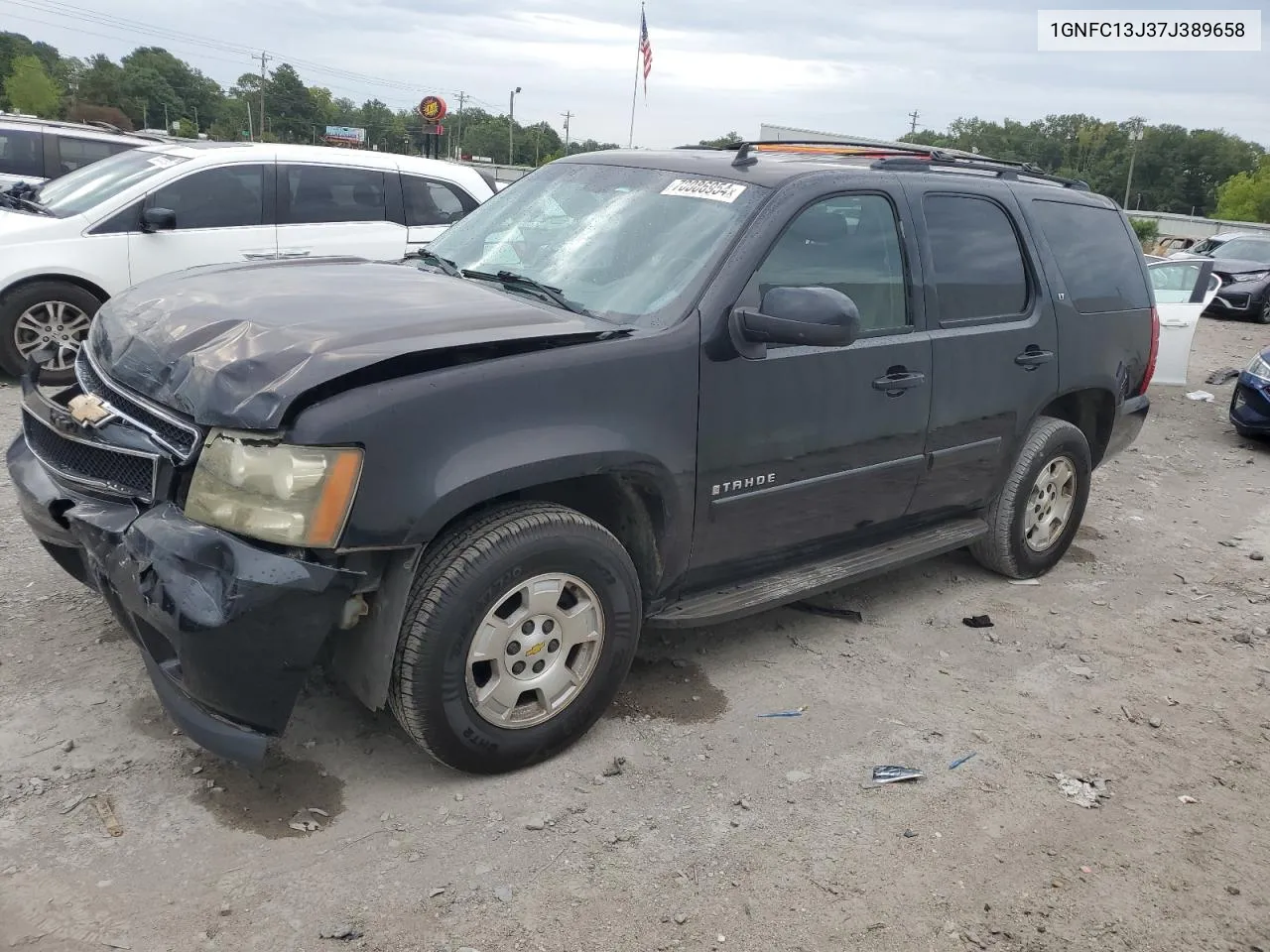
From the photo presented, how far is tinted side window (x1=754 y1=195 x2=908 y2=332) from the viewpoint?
3.64 meters

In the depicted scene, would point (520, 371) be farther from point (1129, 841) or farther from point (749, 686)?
point (1129, 841)

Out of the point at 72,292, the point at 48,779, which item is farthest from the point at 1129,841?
the point at 72,292

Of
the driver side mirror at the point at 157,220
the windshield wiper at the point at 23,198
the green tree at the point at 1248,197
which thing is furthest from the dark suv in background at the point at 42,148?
the green tree at the point at 1248,197

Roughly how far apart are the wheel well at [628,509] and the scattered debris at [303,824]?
1.16 m

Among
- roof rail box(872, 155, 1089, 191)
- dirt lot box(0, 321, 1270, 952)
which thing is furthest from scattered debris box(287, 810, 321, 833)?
roof rail box(872, 155, 1089, 191)

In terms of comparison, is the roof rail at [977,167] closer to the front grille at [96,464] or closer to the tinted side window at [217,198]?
the front grille at [96,464]

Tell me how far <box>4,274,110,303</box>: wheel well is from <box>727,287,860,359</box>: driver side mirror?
19.1ft

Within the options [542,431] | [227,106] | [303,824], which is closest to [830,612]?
[542,431]

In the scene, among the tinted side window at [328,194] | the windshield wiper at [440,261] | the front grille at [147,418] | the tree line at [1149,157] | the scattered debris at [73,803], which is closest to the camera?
the front grille at [147,418]

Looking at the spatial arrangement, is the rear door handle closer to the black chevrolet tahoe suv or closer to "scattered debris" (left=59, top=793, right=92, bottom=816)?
the black chevrolet tahoe suv

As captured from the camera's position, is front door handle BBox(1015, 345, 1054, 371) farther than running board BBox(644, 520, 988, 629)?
Yes

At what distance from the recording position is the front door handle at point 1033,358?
4.61m

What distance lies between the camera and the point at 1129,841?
314 cm

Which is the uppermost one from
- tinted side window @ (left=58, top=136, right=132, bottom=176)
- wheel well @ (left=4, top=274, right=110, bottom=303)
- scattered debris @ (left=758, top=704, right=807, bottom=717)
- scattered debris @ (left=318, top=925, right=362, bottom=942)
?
tinted side window @ (left=58, top=136, right=132, bottom=176)
